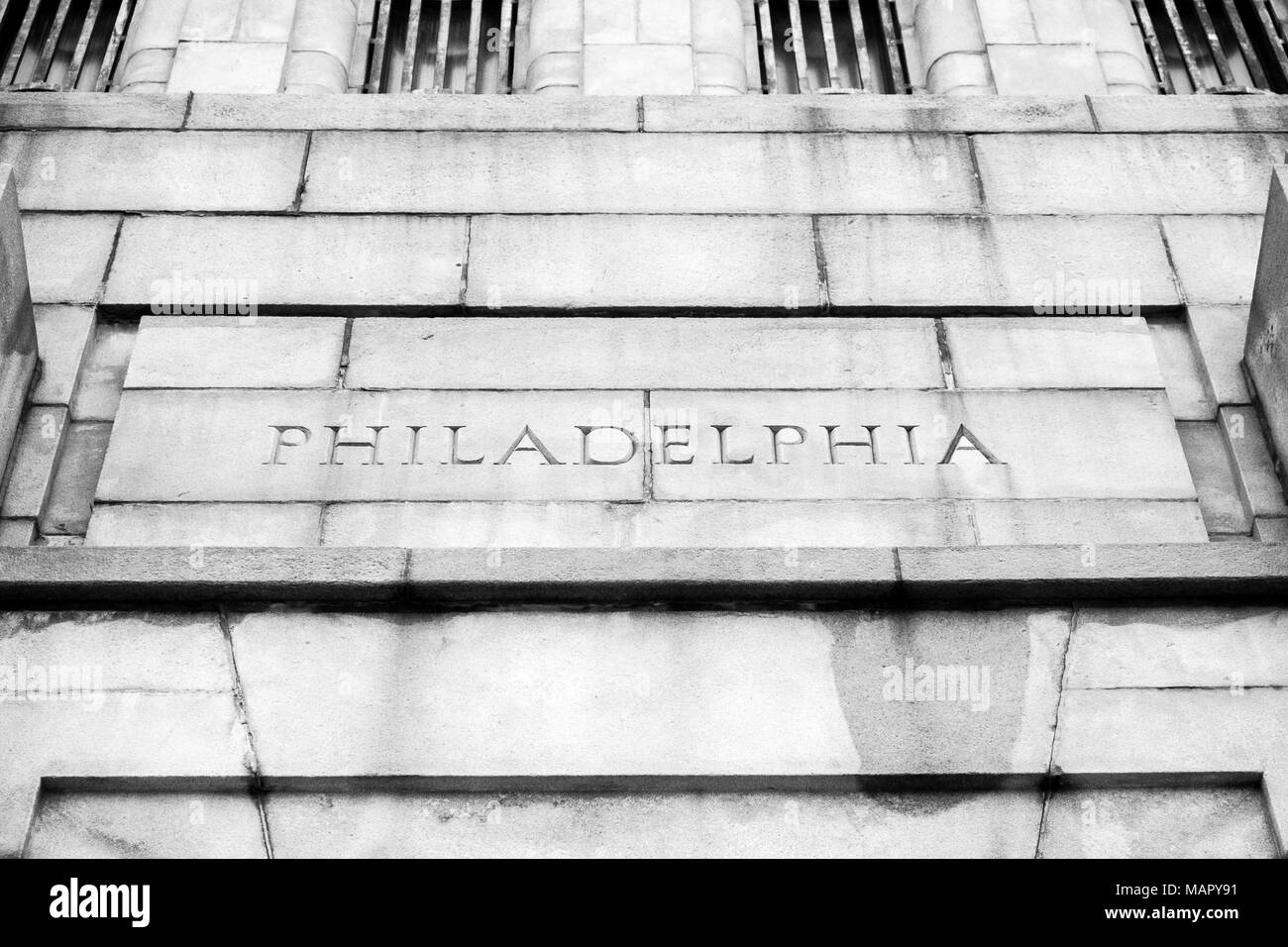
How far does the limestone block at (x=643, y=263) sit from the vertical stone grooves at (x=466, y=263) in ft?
0.08

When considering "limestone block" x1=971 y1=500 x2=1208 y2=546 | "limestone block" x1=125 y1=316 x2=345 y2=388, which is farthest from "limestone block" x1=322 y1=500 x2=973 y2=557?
"limestone block" x1=125 y1=316 x2=345 y2=388

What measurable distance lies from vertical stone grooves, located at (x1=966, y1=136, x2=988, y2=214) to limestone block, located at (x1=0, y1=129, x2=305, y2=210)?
4.26 m

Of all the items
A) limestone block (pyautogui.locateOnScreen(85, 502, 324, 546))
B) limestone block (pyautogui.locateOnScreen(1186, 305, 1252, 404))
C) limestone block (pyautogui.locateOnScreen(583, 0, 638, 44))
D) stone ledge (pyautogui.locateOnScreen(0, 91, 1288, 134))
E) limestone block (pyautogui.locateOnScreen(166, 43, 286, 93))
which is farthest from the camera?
A: limestone block (pyautogui.locateOnScreen(583, 0, 638, 44))

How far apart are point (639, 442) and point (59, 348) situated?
338 centimetres

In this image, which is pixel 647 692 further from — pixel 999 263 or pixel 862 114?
pixel 862 114

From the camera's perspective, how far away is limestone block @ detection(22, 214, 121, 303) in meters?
8.96

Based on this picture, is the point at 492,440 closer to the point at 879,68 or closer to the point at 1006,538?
the point at 1006,538

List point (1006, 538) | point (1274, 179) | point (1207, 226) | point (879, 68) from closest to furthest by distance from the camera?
point (1006, 538), point (1274, 179), point (1207, 226), point (879, 68)

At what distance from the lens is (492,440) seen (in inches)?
324

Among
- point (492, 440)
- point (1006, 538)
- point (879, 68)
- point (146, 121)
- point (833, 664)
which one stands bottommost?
point (833, 664)

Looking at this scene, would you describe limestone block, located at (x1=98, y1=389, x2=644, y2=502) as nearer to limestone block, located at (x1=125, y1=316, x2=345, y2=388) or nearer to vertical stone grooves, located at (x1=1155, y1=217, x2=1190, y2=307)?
limestone block, located at (x1=125, y1=316, x2=345, y2=388)

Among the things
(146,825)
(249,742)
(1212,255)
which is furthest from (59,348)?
(1212,255)
